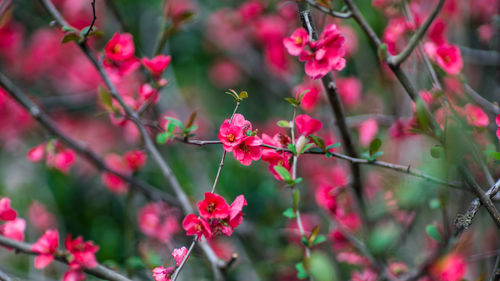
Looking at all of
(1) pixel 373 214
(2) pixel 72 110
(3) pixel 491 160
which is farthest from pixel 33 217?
(3) pixel 491 160

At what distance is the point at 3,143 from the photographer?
1992 millimetres

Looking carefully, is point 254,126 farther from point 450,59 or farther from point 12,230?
point 12,230

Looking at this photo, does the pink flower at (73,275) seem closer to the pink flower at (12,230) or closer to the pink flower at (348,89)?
the pink flower at (12,230)

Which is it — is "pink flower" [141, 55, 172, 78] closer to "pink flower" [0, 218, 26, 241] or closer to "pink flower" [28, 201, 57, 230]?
"pink flower" [0, 218, 26, 241]

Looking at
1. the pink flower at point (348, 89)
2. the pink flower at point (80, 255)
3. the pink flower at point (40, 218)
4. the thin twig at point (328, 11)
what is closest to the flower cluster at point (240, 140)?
the thin twig at point (328, 11)

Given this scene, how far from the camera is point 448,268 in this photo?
77 centimetres

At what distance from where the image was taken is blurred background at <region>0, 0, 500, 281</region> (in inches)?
42.6

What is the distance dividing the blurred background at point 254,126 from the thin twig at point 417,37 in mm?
112

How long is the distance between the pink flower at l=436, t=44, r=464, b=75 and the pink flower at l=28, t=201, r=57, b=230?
149cm

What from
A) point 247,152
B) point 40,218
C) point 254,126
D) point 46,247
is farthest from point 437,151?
point 40,218

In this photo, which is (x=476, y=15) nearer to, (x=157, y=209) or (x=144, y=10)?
(x=157, y=209)

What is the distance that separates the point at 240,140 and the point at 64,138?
2.14ft

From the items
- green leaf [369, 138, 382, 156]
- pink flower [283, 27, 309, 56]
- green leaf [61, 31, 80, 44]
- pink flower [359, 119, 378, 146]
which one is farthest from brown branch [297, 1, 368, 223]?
green leaf [61, 31, 80, 44]

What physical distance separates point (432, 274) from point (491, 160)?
252 millimetres
